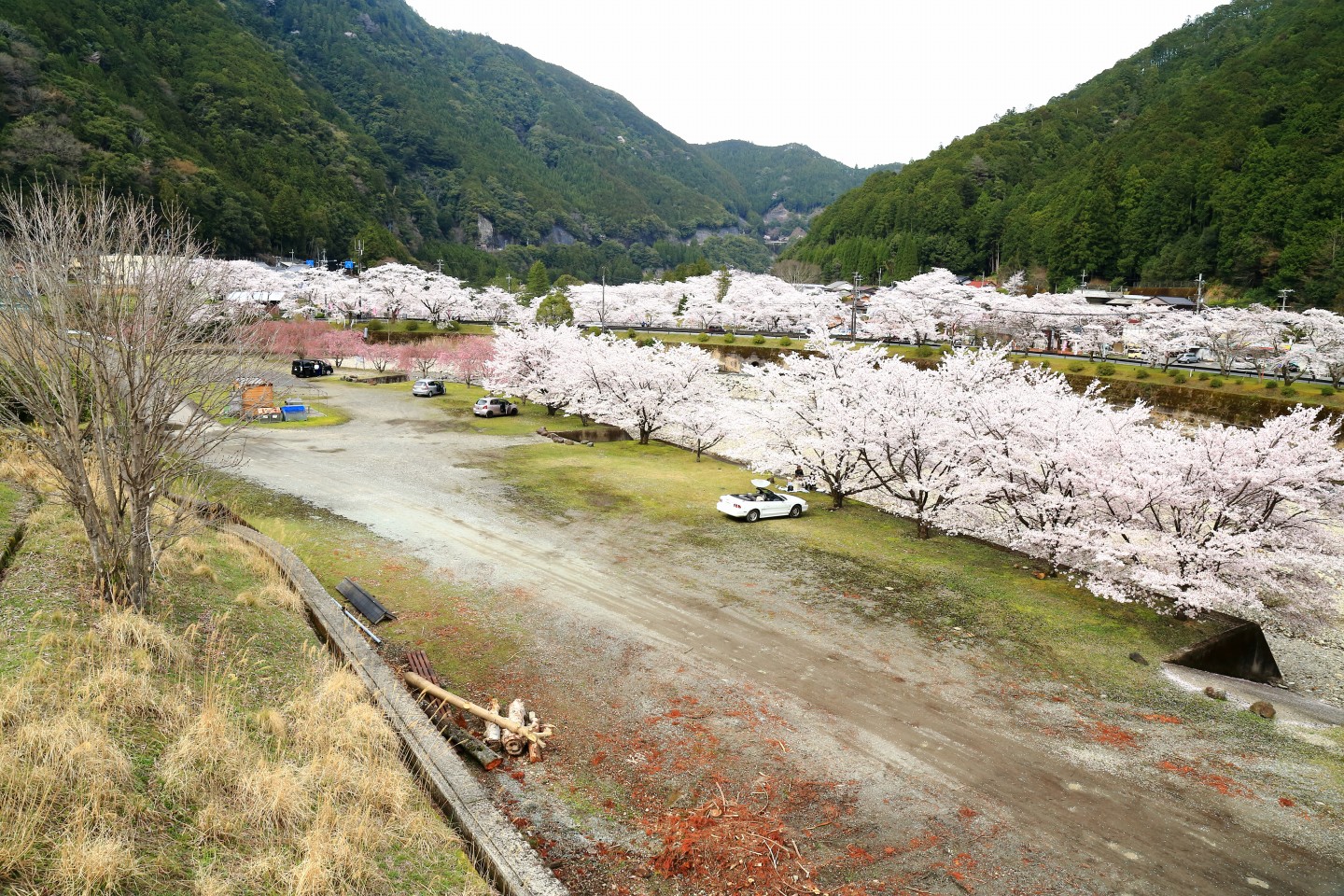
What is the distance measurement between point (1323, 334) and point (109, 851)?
63104mm

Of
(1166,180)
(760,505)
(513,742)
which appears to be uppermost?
(1166,180)

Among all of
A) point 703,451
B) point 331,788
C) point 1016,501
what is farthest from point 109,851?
point 703,451

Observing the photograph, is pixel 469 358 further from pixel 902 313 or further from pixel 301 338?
pixel 902 313

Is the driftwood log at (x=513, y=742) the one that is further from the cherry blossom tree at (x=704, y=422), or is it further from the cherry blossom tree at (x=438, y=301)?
the cherry blossom tree at (x=438, y=301)

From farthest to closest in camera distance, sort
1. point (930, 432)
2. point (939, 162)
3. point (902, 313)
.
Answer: point (939, 162), point (902, 313), point (930, 432)

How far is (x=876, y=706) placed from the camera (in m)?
12.2

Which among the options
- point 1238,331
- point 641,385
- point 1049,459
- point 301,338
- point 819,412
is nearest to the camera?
point 1049,459

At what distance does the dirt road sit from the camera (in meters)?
8.76

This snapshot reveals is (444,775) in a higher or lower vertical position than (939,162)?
lower

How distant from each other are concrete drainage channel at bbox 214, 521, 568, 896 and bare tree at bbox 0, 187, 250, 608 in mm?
3314

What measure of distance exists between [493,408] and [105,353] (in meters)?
32.9

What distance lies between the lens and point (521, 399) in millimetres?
50625

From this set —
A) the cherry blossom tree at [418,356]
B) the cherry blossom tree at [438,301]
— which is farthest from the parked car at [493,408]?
the cherry blossom tree at [438,301]

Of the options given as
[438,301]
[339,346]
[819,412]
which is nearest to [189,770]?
[819,412]
